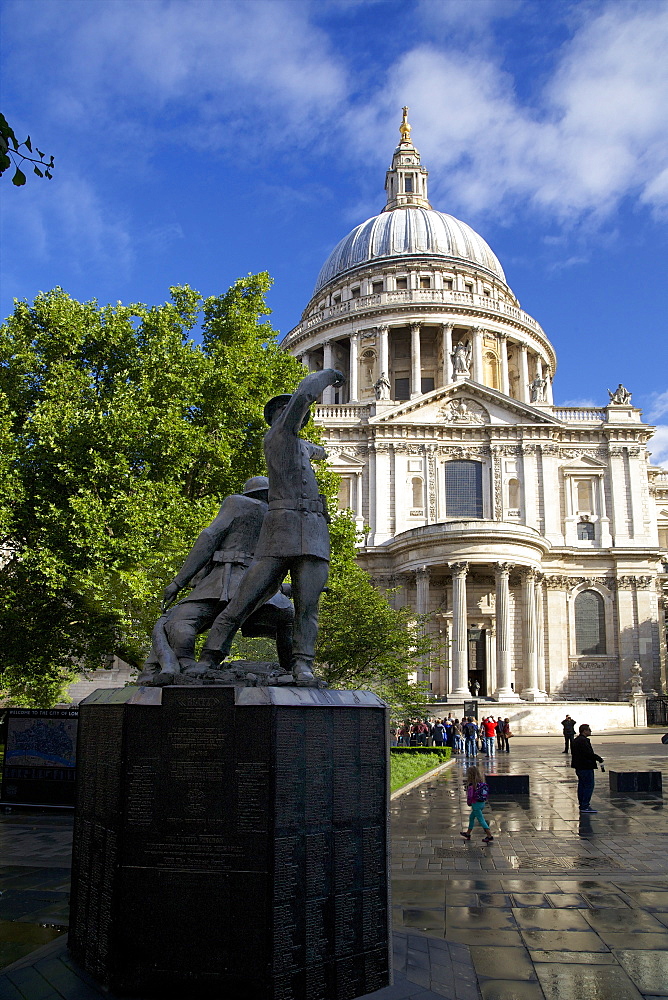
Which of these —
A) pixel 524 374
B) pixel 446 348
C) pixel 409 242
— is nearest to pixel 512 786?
pixel 446 348

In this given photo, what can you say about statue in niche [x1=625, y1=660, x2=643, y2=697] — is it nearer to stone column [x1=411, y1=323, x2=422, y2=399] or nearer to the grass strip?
Answer: the grass strip

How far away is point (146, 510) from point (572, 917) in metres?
12.6

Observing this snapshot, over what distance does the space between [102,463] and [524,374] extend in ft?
181

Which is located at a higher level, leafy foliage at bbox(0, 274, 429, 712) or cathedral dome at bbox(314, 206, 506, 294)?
cathedral dome at bbox(314, 206, 506, 294)

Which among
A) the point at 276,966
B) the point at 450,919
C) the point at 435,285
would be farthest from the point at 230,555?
the point at 435,285

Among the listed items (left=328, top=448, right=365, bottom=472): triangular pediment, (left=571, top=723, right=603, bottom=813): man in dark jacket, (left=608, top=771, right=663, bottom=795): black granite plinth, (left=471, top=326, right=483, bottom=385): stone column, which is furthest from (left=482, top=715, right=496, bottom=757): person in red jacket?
(left=471, top=326, right=483, bottom=385): stone column

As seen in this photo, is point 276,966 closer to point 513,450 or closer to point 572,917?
point 572,917

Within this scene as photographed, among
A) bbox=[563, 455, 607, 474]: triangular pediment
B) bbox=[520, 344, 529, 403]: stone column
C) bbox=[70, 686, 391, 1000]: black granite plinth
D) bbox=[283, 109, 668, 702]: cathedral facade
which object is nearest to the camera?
bbox=[70, 686, 391, 1000]: black granite plinth

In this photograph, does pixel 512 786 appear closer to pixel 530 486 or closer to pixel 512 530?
pixel 512 530

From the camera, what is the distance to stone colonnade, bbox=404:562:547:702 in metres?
42.9

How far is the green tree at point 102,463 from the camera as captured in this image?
17.7 meters

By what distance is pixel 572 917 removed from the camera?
769 centimetres

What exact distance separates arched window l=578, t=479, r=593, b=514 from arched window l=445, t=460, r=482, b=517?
6875 mm

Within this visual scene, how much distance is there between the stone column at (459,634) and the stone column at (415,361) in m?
22.5
